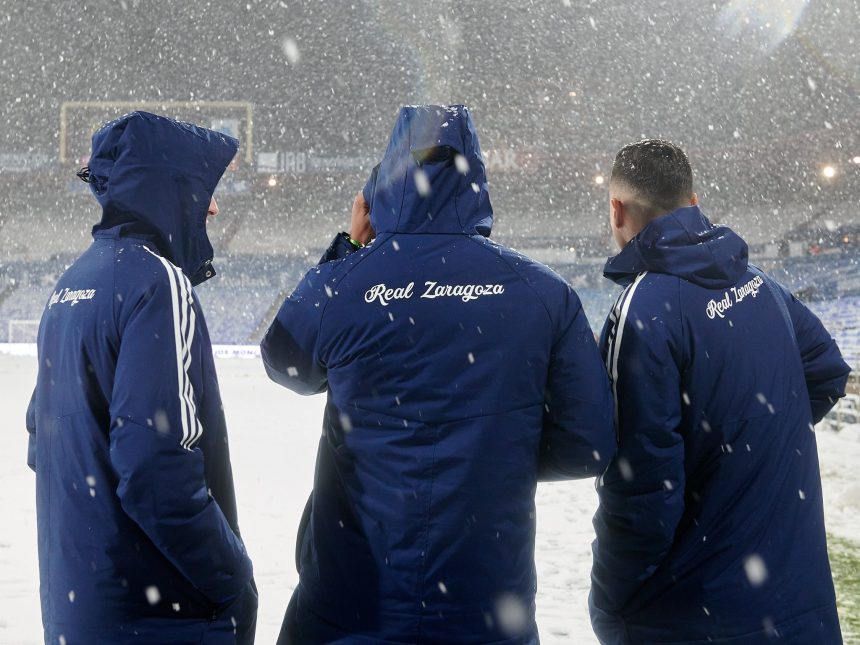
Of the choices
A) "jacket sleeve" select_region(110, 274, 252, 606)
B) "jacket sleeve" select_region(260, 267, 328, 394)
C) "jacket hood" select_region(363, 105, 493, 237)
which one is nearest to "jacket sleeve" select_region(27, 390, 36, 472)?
"jacket sleeve" select_region(110, 274, 252, 606)

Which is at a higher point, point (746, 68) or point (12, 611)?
point (746, 68)

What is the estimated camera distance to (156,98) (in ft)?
90.7

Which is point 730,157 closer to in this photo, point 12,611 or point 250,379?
point 250,379

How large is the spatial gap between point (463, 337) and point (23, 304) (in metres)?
28.1

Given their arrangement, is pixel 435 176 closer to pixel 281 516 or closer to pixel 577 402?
pixel 577 402

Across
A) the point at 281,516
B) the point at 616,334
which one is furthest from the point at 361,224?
the point at 281,516

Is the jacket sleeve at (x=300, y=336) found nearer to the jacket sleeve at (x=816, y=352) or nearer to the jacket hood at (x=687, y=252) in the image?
the jacket hood at (x=687, y=252)

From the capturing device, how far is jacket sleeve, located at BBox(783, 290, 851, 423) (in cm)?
196

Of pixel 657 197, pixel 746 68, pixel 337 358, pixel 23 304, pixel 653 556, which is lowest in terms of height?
pixel 23 304

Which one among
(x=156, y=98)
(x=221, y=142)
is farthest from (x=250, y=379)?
(x=156, y=98)

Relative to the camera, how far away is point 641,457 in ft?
5.52

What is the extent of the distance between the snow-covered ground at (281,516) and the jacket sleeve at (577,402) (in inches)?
79.6

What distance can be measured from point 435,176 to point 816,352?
1105 millimetres

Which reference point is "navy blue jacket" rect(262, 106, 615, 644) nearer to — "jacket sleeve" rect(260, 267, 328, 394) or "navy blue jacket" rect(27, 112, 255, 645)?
"jacket sleeve" rect(260, 267, 328, 394)
